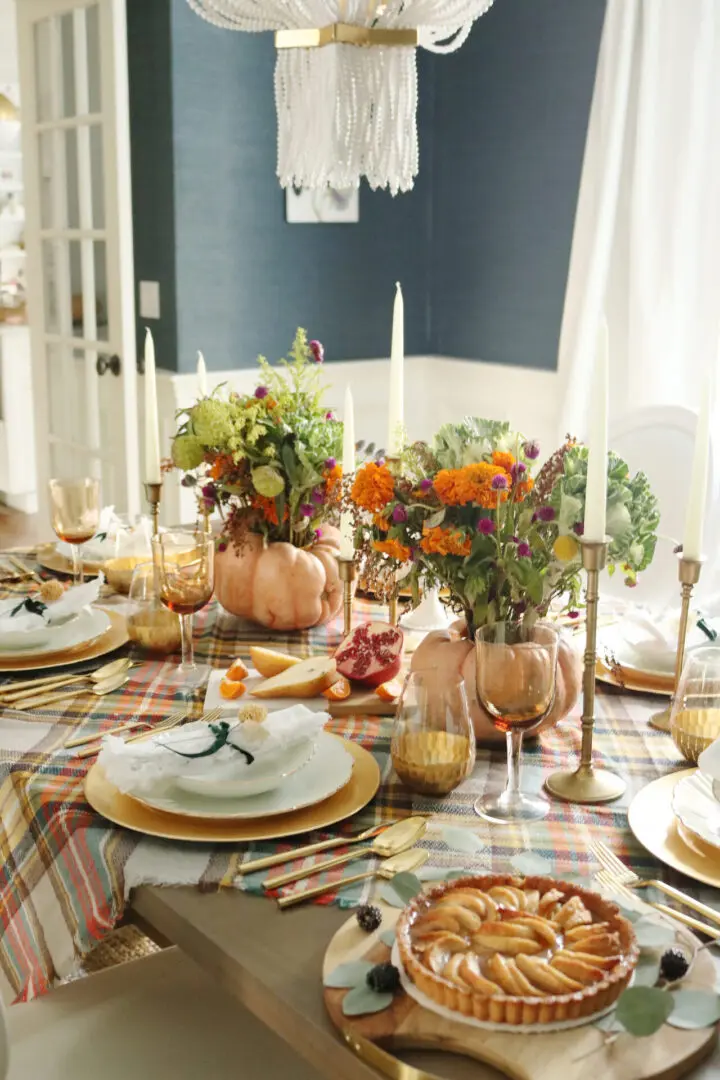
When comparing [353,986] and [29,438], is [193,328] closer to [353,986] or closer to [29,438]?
[29,438]

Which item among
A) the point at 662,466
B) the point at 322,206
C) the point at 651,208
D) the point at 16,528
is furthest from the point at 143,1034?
the point at 16,528

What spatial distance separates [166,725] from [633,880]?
60cm

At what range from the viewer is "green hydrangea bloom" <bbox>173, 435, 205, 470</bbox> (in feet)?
5.54

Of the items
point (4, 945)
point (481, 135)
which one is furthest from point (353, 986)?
point (481, 135)

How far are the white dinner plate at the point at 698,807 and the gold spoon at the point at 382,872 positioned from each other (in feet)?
0.80

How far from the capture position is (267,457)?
5.48ft

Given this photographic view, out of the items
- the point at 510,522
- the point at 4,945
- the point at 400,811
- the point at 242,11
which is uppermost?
the point at 242,11

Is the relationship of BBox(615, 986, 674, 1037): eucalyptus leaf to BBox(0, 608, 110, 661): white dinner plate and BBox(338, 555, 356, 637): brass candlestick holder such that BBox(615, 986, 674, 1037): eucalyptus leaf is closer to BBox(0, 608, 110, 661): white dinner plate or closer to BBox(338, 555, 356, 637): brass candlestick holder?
BBox(338, 555, 356, 637): brass candlestick holder

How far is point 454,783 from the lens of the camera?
1.20m

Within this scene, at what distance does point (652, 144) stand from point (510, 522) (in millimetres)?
2417

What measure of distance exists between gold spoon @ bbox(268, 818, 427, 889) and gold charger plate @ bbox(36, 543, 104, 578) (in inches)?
43.7

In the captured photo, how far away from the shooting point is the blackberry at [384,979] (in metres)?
0.84

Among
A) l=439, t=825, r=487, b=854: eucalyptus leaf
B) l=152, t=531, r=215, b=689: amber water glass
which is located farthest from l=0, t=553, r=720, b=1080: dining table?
l=152, t=531, r=215, b=689: amber water glass

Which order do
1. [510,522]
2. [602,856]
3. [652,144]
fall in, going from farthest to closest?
1. [652,144]
2. [510,522]
3. [602,856]
